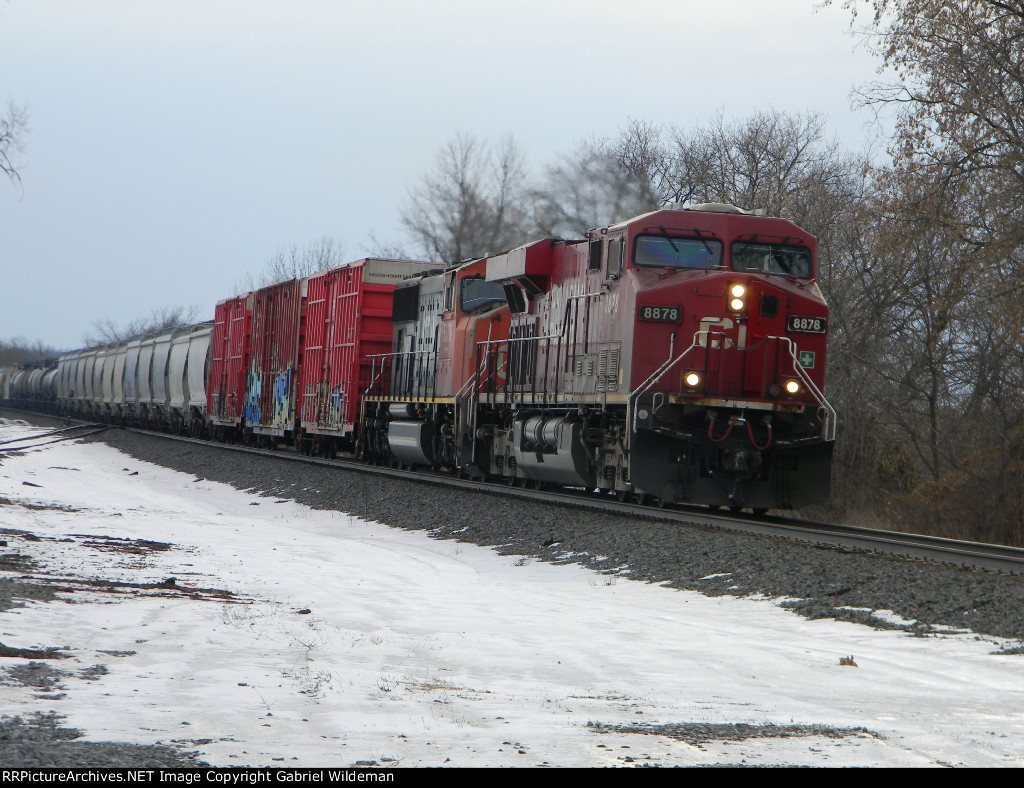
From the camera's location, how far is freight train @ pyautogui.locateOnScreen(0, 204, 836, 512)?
1352 cm

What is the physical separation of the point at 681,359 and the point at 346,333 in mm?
12145

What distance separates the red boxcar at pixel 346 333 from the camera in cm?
2366

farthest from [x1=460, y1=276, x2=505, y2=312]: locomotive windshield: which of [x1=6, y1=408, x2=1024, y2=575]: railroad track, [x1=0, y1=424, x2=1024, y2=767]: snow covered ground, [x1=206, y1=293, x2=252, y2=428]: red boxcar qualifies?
[x1=206, y1=293, x2=252, y2=428]: red boxcar

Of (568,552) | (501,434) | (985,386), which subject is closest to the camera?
(568,552)

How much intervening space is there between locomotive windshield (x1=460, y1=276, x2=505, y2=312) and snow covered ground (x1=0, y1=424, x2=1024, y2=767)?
364 inches

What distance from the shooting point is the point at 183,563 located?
32.4 feet

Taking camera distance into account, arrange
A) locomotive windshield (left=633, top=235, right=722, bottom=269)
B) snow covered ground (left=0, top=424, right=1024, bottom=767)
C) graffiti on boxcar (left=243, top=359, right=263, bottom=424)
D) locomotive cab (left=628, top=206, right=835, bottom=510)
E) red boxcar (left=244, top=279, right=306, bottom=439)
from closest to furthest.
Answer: snow covered ground (left=0, top=424, right=1024, bottom=767) < locomotive cab (left=628, top=206, right=835, bottom=510) < locomotive windshield (left=633, top=235, right=722, bottom=269) < red boxcar (left=244, top=279, right=306, bottom=439) < graffiti on boxcar (left=243, top=359, right=263, bottom=424)

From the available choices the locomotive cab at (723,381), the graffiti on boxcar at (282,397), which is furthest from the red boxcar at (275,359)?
the locomotive cab at (723,381)

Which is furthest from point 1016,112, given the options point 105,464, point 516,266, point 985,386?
point 105,464

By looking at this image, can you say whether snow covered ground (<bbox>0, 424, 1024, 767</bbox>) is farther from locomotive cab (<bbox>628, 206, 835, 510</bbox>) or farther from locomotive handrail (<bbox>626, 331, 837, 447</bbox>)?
locomotive cab (<bbox>628, 206, 835, 510</bbox>)

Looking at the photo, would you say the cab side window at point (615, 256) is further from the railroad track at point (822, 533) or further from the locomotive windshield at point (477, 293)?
the locomotive windshield at point (477, 293)

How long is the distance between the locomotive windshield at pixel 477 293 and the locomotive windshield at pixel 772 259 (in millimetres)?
5928
